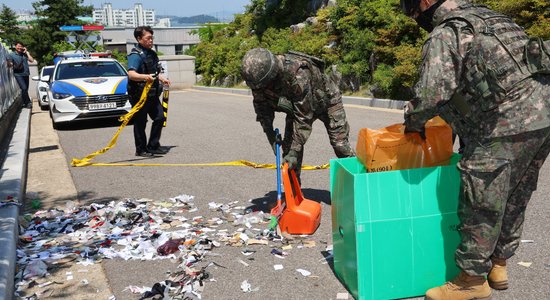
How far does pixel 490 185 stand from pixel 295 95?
224cm

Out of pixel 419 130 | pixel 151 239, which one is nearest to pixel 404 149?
pixel 419 130

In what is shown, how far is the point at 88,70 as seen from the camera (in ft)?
44.8

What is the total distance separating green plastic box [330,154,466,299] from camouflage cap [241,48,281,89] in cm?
144

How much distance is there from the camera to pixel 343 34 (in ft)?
60.3

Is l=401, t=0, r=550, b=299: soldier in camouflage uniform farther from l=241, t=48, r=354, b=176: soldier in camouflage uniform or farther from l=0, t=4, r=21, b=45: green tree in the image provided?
l=0, t=4, r=21, b=45: green tree

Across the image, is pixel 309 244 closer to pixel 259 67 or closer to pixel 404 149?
pixel 404 149

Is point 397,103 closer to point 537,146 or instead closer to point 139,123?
point 139,123

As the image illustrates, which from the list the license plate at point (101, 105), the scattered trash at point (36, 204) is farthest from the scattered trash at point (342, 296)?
the license plate at point (101, 105)

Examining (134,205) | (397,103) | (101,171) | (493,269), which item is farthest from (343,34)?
(493,269)

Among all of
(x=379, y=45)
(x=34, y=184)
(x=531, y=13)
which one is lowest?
(x=34, y=184)

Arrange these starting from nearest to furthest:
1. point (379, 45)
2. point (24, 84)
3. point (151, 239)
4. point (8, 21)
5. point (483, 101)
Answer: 1. point (483, 101)
2. point (151, 239)
3. point (379, 45)
4. point (24, 84)
5. point (8, 21)

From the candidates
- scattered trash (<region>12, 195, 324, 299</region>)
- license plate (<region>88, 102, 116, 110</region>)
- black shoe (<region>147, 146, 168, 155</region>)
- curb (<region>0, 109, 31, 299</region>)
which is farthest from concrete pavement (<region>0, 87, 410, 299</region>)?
black shoe (<region>147, 146, 168, 155</region>)

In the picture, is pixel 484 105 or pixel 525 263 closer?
pixel 484 105

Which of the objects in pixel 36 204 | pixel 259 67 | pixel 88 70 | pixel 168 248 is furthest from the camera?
pixel 88 70
